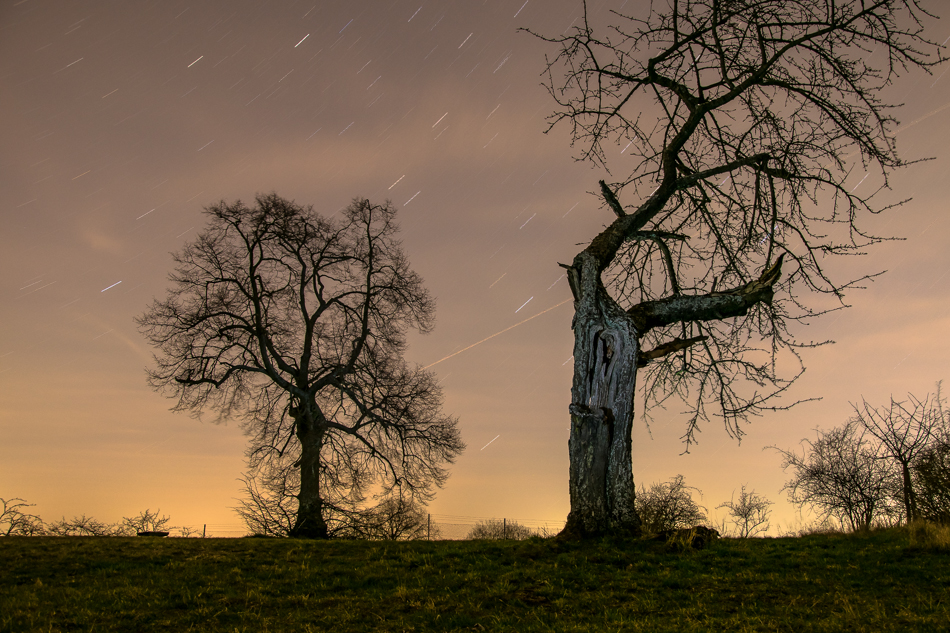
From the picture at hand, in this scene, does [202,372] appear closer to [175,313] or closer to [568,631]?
[175,313]

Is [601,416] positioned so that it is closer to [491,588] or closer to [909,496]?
[491,588]

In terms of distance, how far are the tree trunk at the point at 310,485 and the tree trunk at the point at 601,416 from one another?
9523 mm

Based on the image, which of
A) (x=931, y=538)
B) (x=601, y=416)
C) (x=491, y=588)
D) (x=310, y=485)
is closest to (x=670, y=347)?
(x=601, y=416)

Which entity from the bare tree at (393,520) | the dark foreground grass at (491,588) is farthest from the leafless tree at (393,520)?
the dark foreground grass at (491,588)

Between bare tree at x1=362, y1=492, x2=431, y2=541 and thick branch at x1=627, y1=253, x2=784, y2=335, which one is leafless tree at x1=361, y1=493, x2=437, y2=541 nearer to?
bare tree at x1=362, y1=492, x2=431, y2=541

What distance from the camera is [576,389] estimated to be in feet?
33.2

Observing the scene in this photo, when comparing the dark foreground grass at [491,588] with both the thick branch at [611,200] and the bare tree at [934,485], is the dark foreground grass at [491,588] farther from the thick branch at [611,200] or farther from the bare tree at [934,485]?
the thick branch at [611,200]

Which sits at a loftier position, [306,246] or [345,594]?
[306,246]

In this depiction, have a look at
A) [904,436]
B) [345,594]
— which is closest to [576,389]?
[345,594]

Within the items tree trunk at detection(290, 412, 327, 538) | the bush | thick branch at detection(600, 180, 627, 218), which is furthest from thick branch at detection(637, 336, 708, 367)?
tree trunk at detection(290, 412, 327, 538)

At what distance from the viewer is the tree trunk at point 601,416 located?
9.14m

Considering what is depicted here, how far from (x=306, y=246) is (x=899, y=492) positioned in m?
18.9

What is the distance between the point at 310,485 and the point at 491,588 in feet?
36.4

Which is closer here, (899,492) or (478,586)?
(478,586)
